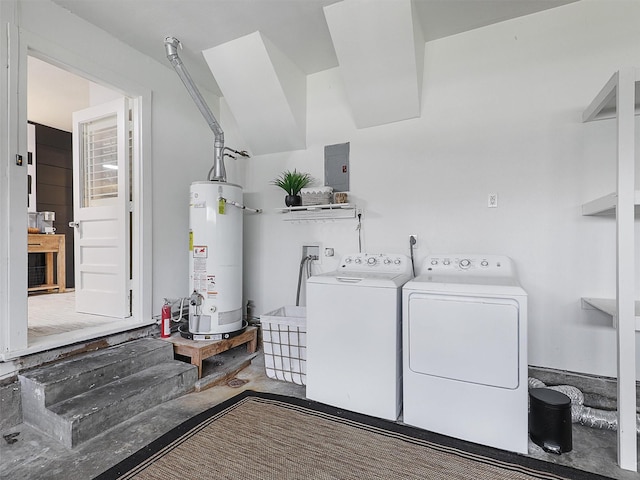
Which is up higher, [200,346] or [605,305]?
[605,305]

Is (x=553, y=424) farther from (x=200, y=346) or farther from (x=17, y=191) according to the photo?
(x=17, y=191)

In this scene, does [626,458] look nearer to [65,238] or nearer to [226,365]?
[226,365]

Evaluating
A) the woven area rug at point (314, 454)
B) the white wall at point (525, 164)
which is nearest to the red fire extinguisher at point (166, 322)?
the woven area rug at point (314, 454)

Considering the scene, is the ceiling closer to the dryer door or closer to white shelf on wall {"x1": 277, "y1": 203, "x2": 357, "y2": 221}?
white shelf on wall {"x1": 277, "y1": 203, "x2": 357, "y2": 221}

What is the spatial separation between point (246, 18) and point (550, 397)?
3234 millimetres

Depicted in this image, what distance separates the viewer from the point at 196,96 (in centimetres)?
288

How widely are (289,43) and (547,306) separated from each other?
289cm

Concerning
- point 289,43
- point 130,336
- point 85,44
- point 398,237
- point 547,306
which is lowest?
point 130,336

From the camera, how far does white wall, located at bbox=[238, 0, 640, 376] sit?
88.0 inches

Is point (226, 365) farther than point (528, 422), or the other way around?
point (226, 365)

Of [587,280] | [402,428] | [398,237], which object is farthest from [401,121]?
[402,428]

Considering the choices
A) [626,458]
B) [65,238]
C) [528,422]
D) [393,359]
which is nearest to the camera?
[626,458]

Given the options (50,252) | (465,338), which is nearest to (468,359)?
(465,338)

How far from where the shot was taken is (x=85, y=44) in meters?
2.52
